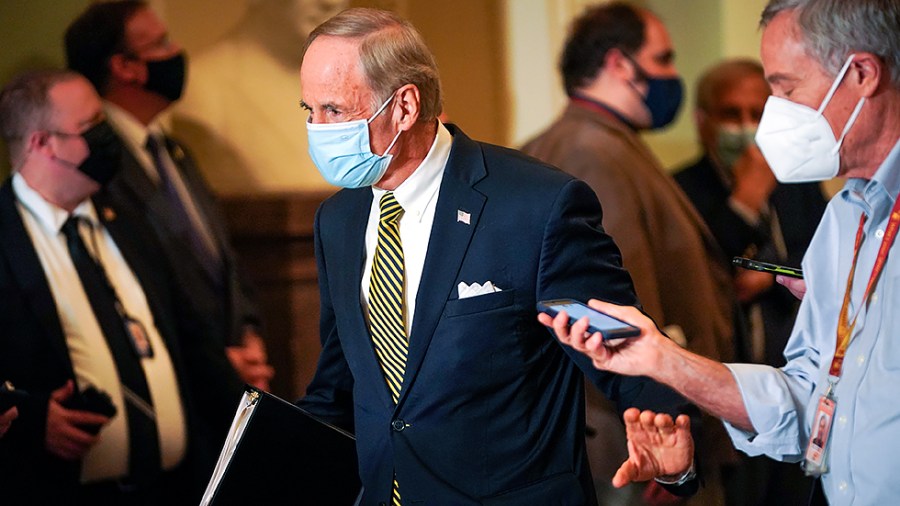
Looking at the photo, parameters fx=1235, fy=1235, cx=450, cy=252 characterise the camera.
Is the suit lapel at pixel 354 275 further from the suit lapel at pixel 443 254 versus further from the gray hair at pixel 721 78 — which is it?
the gray hair at pixel 721 78

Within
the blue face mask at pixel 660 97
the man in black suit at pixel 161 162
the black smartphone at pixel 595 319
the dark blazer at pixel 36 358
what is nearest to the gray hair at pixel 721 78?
the blue face mask at pixel 660 97

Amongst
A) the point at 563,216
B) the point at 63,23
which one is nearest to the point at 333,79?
the point at 563,216

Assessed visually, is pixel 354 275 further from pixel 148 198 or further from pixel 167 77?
pixel 167 77

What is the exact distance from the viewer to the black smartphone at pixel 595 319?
2.14 m

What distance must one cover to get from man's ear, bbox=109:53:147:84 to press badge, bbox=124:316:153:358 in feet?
3.58

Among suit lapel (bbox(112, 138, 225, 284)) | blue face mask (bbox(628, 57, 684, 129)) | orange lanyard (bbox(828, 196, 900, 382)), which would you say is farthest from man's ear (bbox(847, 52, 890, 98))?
suit lapel (bbox(112, 138, 225, 284))

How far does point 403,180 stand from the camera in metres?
2.70

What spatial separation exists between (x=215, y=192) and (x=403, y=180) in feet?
8.89

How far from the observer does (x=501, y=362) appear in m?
2.52

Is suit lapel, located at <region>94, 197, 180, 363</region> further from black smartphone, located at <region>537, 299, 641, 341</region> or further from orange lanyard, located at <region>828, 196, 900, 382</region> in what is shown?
orange lanyard, located at <region>828, 196, 900, 382</region>

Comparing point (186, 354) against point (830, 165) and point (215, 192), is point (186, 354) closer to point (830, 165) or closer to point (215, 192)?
point (215, 192)

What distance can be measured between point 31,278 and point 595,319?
2243 mm

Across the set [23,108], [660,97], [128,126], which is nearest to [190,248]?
[128,126]

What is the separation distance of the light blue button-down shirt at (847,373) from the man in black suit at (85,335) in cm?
217
